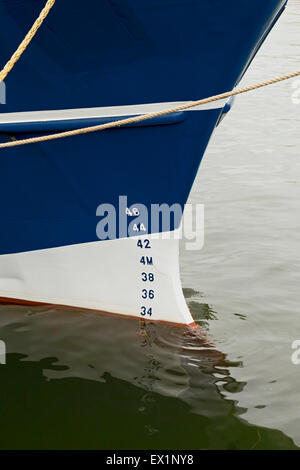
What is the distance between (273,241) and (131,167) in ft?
8.31

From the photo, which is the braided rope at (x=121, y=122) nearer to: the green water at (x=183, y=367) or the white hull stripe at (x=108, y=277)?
the white hull stripe at (x=108, y=277)

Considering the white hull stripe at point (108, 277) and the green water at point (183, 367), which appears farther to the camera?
the white hull stripe at point (108, 277)

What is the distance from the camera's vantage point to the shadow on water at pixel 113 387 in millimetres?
3650

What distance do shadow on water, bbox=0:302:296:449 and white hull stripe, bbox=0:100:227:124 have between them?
1384 mm

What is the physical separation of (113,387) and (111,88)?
5.56ft

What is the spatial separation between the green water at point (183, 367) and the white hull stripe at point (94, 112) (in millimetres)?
1390

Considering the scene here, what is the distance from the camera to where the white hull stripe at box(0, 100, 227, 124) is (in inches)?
158

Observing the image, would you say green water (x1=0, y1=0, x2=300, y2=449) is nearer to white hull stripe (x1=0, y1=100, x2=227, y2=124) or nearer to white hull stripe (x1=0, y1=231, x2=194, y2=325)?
white hull stripe (x1=0, y1=231, x2=194, y2=325)

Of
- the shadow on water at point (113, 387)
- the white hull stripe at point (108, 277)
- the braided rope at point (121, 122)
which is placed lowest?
the shadow on water at point (113, 387)

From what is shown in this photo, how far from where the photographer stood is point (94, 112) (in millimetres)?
4047

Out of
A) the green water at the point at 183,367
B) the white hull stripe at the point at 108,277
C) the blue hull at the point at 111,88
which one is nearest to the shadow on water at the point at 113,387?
the green water at the point at 183,367

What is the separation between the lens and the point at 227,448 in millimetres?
3600

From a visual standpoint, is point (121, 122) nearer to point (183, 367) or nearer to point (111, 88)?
point (111, 88)
